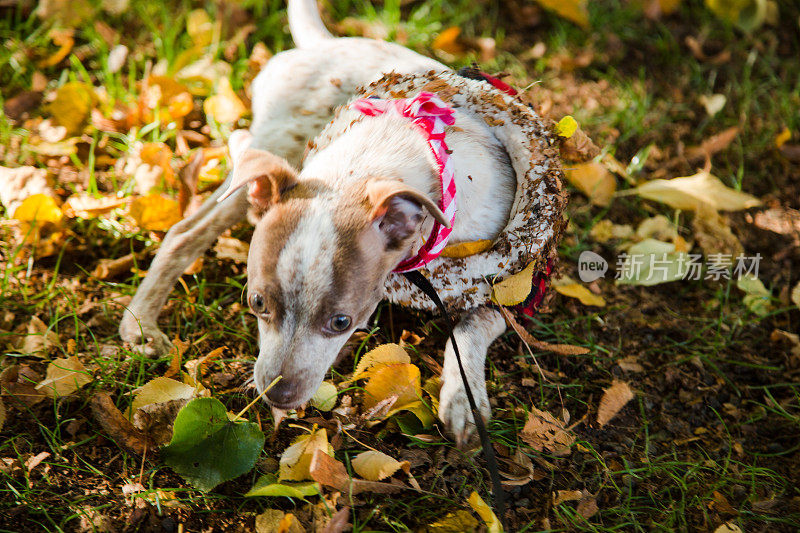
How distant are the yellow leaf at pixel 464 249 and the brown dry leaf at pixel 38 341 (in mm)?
1519

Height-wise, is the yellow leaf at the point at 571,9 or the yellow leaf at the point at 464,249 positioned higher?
the yellow leaf at the point at 571,9

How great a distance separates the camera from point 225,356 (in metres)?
2.48

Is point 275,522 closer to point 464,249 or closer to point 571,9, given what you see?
point 464,249

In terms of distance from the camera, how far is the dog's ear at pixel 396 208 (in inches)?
70.0

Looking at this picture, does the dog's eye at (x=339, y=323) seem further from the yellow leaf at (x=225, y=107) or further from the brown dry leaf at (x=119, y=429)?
the yellow leaf at (x=225, y=107)

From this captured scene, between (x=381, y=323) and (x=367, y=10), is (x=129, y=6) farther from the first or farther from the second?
(x=381, y=323)

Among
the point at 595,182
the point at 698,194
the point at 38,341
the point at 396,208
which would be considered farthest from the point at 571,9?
the point at 38,341

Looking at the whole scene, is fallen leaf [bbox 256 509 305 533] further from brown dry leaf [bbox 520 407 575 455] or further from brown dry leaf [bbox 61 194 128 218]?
brown dry leaf [bbox 61 194 128 218]

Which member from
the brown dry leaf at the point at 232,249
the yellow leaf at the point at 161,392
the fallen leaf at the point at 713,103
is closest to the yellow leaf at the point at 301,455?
the yellow leaf at the point at 161,392

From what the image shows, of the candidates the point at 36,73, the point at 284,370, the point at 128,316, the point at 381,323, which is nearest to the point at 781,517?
the point at 381,323

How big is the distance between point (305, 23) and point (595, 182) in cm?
166

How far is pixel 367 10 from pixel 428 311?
2.30 m

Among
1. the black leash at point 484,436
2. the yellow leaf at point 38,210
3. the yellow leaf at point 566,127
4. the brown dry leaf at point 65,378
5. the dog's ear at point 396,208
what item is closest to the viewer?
the dog's ear at point 396,208

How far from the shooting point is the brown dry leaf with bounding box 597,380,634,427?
2.39 meters
